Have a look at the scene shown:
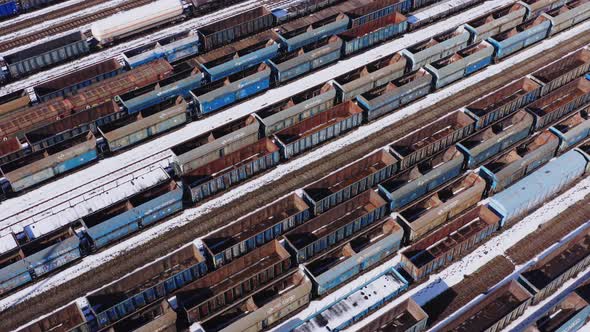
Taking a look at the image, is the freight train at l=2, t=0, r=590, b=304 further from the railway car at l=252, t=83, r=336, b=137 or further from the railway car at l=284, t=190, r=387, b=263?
the railway car at l=284, t=190, r=387, b=263

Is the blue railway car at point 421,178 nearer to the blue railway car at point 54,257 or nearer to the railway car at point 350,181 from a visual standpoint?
the railway car at point 350,181

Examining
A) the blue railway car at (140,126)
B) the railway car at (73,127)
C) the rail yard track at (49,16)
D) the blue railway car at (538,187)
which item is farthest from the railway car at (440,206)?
the rail yard track at (49,16)

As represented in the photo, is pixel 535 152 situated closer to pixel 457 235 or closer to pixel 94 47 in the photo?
pixel 457 235

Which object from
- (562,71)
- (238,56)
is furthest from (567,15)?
(238,56)

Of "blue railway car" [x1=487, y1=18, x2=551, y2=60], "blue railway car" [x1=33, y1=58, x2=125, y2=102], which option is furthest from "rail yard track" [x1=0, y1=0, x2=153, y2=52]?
"blue railway car" [x1=487, y1=18, x2=551, y2=60]

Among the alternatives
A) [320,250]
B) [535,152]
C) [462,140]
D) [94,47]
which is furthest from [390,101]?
[94,47]

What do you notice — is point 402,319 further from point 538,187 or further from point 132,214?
point 132,214
